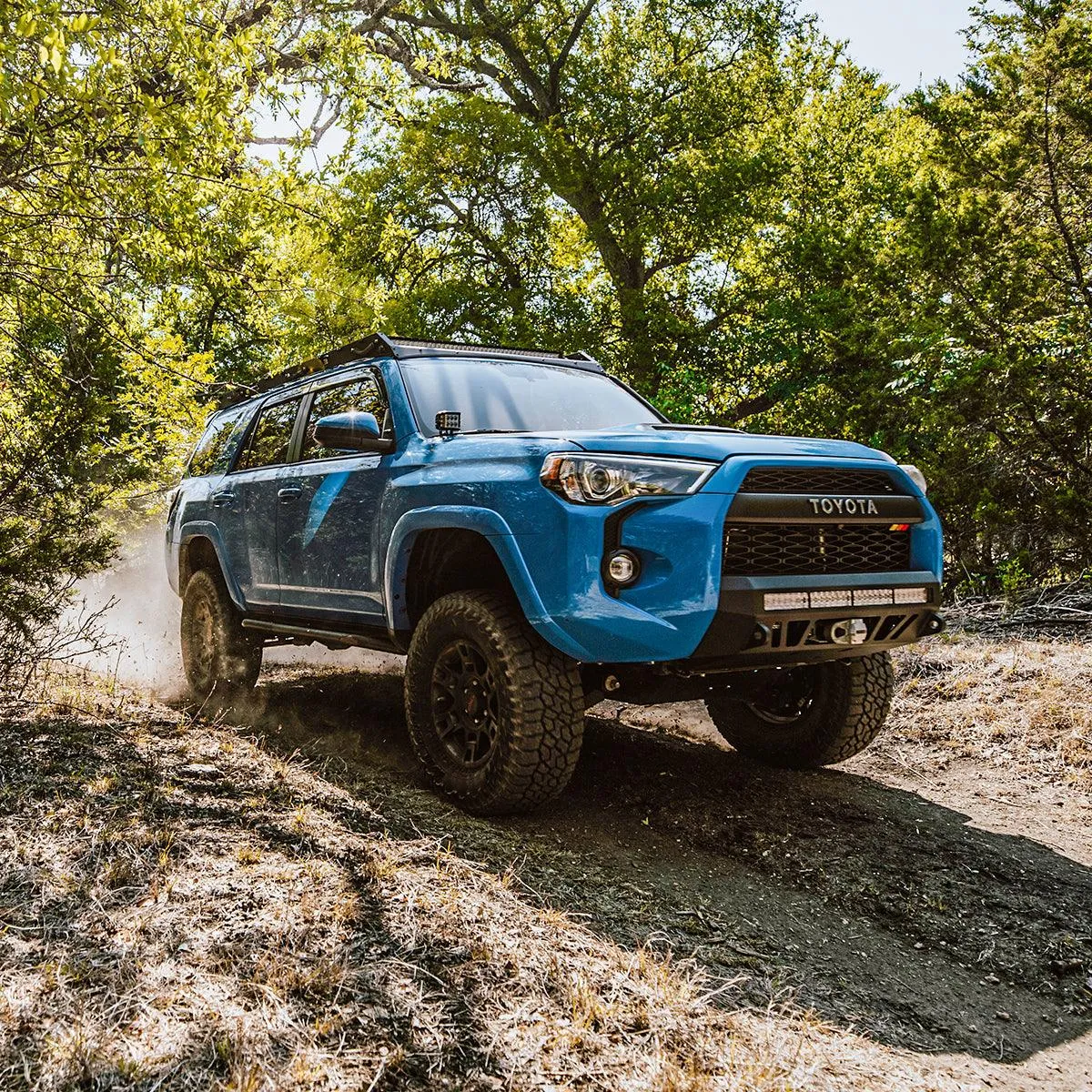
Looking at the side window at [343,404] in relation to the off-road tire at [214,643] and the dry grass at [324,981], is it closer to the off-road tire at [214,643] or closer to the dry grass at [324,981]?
the off-road tire at [214,643]

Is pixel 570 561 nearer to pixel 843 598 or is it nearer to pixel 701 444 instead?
pixel 701 444

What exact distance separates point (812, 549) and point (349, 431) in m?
2.22

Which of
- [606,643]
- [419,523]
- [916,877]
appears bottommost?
[916,877]

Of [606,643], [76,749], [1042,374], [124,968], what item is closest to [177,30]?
[76,749]

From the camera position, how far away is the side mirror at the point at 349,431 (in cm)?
461

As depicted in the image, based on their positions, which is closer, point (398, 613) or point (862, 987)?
point (862, 987)

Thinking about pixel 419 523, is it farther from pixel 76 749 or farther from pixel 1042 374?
pixel 1042 374

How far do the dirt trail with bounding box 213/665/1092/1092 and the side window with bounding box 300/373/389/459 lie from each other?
1709mm

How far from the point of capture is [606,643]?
373 cm

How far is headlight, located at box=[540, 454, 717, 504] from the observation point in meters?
3.70

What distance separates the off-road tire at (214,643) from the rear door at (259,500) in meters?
0.39

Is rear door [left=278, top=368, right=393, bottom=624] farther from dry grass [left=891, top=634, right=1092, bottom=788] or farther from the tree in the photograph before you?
dry grass [left=891, top=634, right=1092, bottom=788]

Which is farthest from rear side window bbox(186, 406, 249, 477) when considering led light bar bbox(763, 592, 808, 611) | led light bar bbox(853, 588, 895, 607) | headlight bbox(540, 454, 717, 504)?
led light bar bbox(853, 588, 895, 607)

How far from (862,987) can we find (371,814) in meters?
2.06
